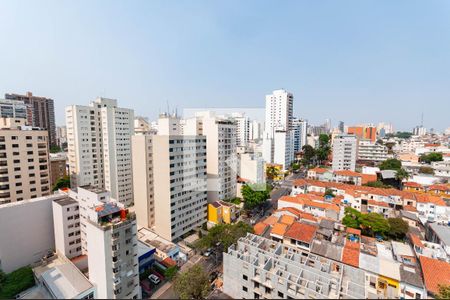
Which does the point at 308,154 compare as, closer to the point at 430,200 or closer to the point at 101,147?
the point at 430,200

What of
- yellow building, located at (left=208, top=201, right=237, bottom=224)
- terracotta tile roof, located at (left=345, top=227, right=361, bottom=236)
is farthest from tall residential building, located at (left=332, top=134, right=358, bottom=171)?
yellow building, located at (left=208, top=201, right=237, bottom=224)

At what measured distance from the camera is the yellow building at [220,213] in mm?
12727

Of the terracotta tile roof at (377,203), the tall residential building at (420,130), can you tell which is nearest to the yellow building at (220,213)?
the terracotta tile roof at (377,203)

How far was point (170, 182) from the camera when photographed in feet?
33.8

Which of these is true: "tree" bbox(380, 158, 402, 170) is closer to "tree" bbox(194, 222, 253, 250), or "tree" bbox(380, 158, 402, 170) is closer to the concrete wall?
"tree" bbox(194, 222, 253, 250)

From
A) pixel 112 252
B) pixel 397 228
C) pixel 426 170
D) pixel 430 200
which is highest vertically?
pixel 426 170

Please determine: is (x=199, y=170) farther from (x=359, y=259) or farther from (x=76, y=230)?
(x=359, y=259)

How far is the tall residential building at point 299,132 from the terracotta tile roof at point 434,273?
89.3ft

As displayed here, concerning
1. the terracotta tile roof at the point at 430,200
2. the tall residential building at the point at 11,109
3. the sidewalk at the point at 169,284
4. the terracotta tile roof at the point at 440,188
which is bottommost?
the sidewalk at the point at 169,284

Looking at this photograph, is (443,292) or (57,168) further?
(57,168)

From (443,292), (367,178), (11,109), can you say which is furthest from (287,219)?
(11,109)

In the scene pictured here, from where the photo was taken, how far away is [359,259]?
7.18 meters

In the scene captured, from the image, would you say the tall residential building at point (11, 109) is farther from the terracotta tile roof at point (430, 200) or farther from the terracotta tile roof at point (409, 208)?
the terracotta tile roof at point (430, 200)

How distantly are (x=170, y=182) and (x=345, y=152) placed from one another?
66.2ft
